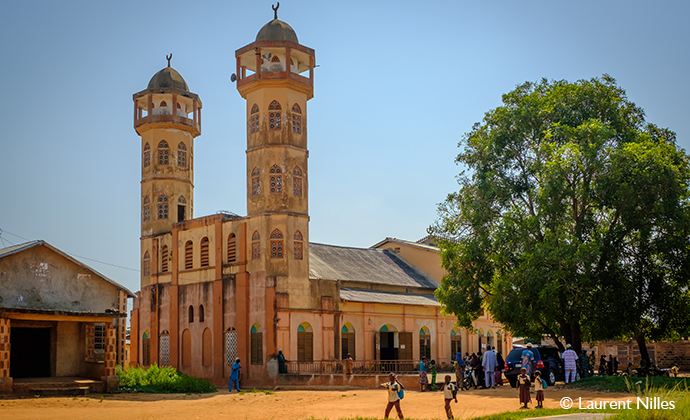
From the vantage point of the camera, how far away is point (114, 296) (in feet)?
91.0

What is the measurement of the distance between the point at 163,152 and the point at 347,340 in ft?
47.4

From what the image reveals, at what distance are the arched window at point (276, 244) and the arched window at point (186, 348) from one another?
6.47 metres

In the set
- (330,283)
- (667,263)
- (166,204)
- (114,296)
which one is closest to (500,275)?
(667,263)

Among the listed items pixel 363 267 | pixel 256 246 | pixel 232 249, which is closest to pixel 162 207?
pixel 232 249

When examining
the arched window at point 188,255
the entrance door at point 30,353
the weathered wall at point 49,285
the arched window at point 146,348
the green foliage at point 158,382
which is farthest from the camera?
the arched window at point 146,348

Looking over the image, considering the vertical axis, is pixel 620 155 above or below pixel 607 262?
above

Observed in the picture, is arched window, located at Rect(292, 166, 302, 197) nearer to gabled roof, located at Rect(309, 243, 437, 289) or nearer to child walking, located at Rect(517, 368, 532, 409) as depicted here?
gabled roof, located at Rect(309, 243, 437, 289)

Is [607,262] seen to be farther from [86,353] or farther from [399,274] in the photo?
[86,353]

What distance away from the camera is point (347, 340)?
3562cm

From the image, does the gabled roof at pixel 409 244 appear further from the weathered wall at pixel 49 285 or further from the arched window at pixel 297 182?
the weathered wall at pixel 49 285

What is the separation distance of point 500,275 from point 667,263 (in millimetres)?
6164

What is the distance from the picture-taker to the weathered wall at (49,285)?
25.0 meters

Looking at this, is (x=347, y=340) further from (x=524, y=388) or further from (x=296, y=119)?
(x=524, y=388)

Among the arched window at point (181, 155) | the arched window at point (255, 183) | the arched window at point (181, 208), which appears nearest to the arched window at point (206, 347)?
the arched window at point (255, 183)
